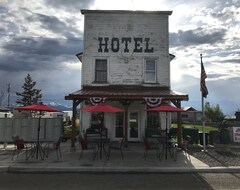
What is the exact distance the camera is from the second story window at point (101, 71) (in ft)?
70.4

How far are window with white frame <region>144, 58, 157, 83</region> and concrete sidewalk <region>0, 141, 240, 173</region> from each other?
7.45m

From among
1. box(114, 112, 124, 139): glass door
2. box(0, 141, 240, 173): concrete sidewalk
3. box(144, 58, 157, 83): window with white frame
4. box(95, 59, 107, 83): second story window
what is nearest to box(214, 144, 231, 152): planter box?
box(0, 141, 240, 173): concrete sidewalk

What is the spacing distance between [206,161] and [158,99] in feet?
15.8

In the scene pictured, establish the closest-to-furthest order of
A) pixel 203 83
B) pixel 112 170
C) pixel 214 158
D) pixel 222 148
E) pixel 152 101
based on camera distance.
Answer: pixel 112 170 → pixel 214 158 → pixel 152 101 → pixel 203 83 → pixel 222 148

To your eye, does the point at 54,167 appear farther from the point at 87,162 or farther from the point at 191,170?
the point at 191,170

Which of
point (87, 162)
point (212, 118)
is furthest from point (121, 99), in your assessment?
point (212, 118)

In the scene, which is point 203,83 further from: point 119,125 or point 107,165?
point 107,165

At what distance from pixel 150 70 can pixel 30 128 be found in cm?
883

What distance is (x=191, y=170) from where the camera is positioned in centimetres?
1195

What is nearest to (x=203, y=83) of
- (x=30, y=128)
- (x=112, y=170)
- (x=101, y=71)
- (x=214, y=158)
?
(x=214, y=158)

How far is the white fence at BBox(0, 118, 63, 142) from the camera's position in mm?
19391

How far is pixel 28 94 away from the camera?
62.0 metres

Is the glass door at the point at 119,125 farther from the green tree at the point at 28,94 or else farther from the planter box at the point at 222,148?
the green tree at the point at 28,94

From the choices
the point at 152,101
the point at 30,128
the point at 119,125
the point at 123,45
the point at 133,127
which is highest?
the point at 123,45
